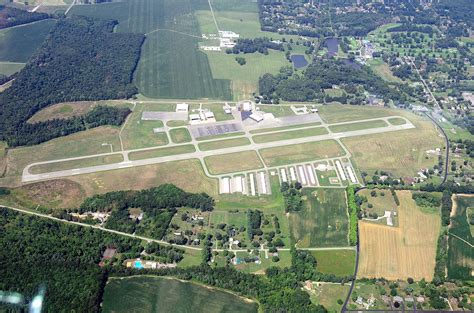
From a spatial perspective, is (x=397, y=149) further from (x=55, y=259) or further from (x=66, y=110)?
(x=66, y=110)

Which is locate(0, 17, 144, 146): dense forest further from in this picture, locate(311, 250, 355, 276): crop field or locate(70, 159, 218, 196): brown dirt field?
locate(311, 250, 355, 276): crop field

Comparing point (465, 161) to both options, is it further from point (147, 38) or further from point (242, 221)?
point (147, 38)

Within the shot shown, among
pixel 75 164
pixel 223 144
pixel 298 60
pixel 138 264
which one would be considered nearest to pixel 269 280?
pixel 138 264

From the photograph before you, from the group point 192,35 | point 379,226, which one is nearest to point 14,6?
point 192,35

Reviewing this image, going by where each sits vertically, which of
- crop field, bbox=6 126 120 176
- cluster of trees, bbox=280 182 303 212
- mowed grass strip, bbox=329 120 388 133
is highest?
crop field, bbox=6 126 120 176

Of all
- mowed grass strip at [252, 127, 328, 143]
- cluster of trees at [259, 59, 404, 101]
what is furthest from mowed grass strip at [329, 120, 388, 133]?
cluster of trees at [259, 59, 404, 101]

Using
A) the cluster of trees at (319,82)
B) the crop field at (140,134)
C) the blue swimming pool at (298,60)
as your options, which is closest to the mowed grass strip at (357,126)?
the cluster of trees at (319,82)
